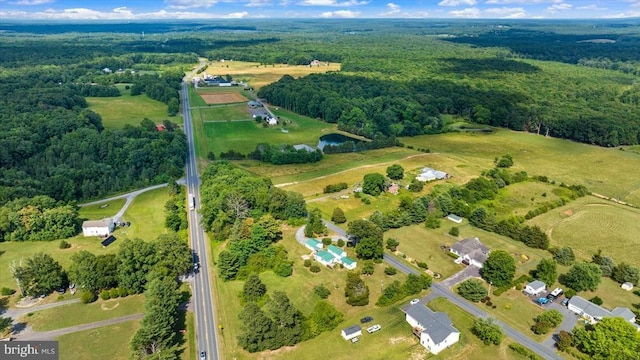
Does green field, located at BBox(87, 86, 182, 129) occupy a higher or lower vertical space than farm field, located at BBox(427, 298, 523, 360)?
higher

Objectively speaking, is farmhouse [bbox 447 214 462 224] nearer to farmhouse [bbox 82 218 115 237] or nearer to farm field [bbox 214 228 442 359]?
farm field [bbox 214 228 442 359]

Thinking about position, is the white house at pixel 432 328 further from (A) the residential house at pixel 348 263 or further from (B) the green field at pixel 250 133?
→ (B) the green field at pixel 250 133

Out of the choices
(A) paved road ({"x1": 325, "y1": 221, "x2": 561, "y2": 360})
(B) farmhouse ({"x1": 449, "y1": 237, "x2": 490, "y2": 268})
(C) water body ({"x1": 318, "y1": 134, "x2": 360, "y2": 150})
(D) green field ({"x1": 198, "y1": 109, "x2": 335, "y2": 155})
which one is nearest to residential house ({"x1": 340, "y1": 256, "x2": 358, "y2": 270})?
(A) paved road ({"x1": 325, "y1": 221, "x2": 561, "y2": 360})

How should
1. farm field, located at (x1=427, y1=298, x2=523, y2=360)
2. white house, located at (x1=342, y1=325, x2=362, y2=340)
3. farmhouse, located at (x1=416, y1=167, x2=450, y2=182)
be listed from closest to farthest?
farm field, located at (x1=427, y1=298, x2=523, y2=360) → white house, located at (x1=342, y1=325, x2=362, y2=340) → farmhouse, located at (x1=416, y1=167, x2=450, y2=182)

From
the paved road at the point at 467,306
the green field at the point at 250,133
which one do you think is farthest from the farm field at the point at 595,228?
the green field at the point at 250,133

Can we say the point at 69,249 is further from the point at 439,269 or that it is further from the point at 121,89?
the point at 121,89

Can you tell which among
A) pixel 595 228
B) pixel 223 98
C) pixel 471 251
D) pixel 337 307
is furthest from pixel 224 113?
pixel 595 228
